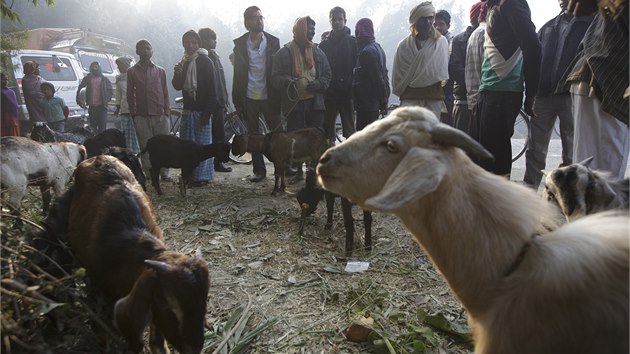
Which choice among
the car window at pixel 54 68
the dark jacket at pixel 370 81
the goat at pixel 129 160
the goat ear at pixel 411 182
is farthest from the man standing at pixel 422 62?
the car window at pixel 54 68

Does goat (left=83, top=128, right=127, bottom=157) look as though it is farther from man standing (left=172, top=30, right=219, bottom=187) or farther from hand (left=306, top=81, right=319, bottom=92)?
hand (left=306, top=81, right=319, bottom=92)

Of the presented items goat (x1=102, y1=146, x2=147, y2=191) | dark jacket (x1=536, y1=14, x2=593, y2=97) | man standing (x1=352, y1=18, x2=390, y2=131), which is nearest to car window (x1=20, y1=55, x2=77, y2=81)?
goat (x1=102, y1=146, x2=147, y2=191)

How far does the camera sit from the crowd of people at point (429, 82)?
3305mm

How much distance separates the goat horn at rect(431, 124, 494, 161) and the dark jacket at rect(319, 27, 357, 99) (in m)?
5.95

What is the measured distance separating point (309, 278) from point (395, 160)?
8.15 ft

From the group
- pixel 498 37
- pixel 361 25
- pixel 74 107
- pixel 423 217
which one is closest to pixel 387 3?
pixel 74 107

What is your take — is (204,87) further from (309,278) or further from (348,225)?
(309,278)

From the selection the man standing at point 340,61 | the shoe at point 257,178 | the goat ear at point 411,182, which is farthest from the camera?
the shoe at point 257,178

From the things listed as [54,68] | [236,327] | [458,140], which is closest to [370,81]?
[236,327]

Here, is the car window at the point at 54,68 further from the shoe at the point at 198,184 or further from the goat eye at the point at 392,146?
the goat eye at the point at 392,146

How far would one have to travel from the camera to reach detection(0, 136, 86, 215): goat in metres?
4.73

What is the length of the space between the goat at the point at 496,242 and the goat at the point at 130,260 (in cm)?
102

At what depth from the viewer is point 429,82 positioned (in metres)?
5.58

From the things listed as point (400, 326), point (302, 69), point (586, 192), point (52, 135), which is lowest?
point (400, 326)
